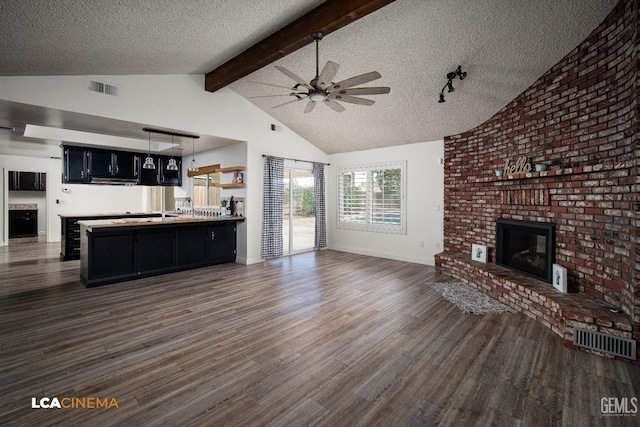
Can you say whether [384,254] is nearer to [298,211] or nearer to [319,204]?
[319,204]

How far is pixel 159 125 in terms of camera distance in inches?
186

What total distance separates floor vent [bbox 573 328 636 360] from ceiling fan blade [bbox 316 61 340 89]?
10.2 ft

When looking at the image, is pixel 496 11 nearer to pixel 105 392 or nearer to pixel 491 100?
pixel 491 100

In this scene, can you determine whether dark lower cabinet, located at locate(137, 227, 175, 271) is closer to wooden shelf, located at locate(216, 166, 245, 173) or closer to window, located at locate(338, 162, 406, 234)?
wooden shelf, located at locate(216, 166, 245, 173)

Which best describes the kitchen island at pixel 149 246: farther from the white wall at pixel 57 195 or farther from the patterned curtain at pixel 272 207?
the white wall at pixel 57 195

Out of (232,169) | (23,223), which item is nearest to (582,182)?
(232,169)

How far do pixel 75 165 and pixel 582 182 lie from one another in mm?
8187

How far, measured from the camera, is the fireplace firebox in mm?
3498

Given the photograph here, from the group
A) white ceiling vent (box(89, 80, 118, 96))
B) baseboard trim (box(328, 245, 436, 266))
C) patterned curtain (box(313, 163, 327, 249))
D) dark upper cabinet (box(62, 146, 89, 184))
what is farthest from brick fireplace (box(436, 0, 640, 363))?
dark upper cabinet (box(62, 146, 89, 184))

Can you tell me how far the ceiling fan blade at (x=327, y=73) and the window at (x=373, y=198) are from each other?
3.81m

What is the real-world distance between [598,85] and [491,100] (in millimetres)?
1433

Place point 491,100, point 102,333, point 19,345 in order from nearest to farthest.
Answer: point 19,345, point 102,333, point 491,100

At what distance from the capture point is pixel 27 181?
8.68 meters

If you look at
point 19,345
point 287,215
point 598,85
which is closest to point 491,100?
point 598,85
